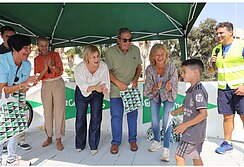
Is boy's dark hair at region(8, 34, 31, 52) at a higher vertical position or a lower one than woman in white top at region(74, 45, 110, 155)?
higher

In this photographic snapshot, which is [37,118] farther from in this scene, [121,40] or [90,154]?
[121,40]

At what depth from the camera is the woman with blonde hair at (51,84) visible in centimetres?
318

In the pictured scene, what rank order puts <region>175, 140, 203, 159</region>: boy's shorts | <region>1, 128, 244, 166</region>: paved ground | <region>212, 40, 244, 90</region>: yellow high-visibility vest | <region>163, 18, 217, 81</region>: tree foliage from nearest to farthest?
1. <region>175, 140, 203, 159</region>: boy's shorts
2. <region>1, 128, 244, 166</region>: paved ground
3. <region>212, 40, 244, 90</region>: yellow high-visibility vest
4. <region>163, 18, 217, 81</region>: tree foliage

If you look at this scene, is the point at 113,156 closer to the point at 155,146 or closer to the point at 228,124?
the point at 155,146

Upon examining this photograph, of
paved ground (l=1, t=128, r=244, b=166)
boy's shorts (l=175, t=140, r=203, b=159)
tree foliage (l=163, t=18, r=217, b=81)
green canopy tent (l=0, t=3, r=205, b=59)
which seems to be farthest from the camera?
tree foliage (l=163, t=18, r=217, b=81)

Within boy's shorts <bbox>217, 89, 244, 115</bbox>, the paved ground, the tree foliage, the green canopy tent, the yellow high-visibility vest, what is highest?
the tree foliage

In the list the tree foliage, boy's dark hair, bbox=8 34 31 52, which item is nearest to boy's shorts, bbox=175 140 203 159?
boy's dark hair, bbox=8 34 31 52

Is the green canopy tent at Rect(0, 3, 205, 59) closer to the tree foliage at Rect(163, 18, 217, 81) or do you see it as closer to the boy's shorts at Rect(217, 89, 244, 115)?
the boy's shorts at Rect(217, 89, 244, 115)

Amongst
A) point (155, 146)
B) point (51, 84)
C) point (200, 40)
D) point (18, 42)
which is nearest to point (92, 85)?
point (51, 84)

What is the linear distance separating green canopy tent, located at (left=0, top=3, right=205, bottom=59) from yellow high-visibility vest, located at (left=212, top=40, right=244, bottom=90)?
61 cm

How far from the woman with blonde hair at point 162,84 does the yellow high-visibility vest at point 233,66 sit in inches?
24.3

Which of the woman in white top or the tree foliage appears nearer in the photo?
the woman in white top

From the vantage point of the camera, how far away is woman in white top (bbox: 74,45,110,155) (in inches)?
113

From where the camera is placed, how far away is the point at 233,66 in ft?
9.77
